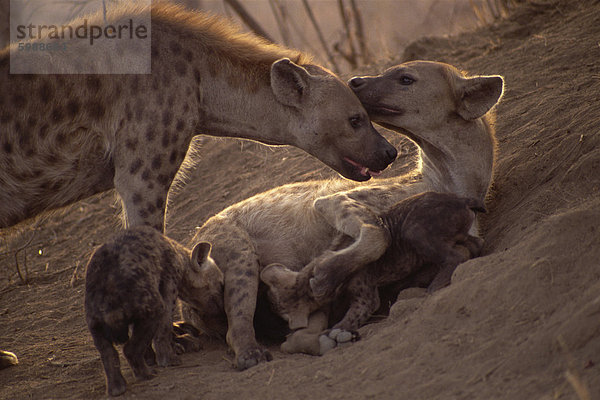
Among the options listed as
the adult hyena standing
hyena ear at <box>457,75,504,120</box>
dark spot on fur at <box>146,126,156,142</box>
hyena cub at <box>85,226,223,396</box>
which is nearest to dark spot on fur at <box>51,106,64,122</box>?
the adult hyena standing

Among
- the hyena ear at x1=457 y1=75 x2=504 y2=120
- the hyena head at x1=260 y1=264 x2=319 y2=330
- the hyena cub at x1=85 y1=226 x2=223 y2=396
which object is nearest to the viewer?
the hyena cub at x1=85 y1=226 x2=223 y2=396

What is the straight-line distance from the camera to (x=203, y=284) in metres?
3.45

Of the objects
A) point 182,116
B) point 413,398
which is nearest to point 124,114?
point 182,116

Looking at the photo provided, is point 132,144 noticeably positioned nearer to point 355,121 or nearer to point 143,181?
point 143,181

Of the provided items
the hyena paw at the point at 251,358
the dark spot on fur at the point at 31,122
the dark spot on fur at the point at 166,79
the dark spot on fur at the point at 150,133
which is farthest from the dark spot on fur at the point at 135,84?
the hyena paw at the point at 251,358

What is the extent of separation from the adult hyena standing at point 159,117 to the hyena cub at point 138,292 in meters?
0.39

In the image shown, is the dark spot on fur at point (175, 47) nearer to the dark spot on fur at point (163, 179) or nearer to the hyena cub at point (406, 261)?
the dark spot on fur at point (163, 179)

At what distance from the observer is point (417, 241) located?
3.49 m

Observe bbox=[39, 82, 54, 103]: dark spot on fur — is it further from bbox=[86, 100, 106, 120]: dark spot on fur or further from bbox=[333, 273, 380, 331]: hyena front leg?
bbox=[333, 273, 380, 331]: hyena front leg

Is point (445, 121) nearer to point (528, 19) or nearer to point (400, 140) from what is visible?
point (400, 140)

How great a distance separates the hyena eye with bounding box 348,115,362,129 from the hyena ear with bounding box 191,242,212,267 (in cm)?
110

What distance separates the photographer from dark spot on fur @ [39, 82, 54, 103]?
373cm

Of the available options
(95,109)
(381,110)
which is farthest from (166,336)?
(381,110)

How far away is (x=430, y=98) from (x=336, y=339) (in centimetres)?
158
